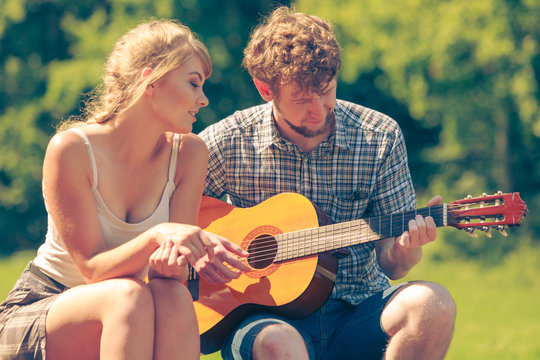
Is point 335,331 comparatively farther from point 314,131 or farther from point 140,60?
point 140,60

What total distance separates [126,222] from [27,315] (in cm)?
48

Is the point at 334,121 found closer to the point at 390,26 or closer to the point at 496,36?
the point at 496,36

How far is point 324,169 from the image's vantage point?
327cm

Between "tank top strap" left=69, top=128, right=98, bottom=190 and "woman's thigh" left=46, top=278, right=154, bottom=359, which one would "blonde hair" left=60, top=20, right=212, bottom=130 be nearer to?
"tank top strap" left=69, top=128, right=98, bottom=190

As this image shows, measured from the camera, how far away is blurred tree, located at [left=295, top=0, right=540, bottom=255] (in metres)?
9.26

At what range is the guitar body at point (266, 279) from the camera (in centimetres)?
296

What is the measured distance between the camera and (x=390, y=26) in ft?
35.6

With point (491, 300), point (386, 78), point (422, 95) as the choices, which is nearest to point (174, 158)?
point (491, 300)

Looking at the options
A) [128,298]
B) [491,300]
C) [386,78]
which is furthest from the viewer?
[386,78]

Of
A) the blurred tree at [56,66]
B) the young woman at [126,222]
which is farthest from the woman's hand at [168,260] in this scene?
the blurred tree at [56,66]

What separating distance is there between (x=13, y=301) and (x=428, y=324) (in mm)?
1483

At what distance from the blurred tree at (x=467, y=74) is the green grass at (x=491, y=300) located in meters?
0.40

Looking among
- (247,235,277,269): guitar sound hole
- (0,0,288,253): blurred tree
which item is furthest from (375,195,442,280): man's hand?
(0,0,288,253): blurred tree

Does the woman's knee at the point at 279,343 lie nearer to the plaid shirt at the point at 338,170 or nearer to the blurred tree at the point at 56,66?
the plaid shirt at the point at 338,170
